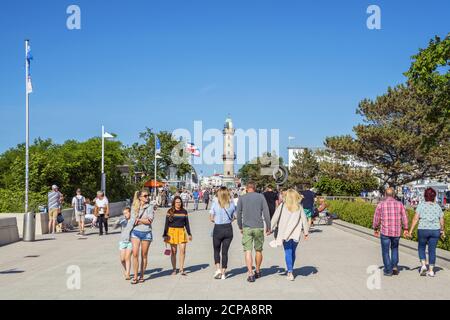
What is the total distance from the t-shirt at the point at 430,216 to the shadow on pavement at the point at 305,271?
225 centimetres

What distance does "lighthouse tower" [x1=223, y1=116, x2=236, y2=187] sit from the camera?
616 feet

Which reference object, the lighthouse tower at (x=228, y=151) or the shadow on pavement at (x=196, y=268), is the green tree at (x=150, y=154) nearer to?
the shadow on pavement at (x=196, y=268)

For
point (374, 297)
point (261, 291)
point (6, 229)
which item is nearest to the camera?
point (374, 297)

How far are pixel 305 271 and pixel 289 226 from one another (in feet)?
4.81

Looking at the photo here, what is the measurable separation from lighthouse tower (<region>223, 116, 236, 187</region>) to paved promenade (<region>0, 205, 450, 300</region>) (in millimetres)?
170532

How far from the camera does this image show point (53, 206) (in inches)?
834

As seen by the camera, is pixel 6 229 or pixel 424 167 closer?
pixel 6 229

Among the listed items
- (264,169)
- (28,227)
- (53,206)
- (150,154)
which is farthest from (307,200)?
(264,169)

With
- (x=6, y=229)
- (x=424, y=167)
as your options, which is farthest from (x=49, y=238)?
(x=424, y=167)
